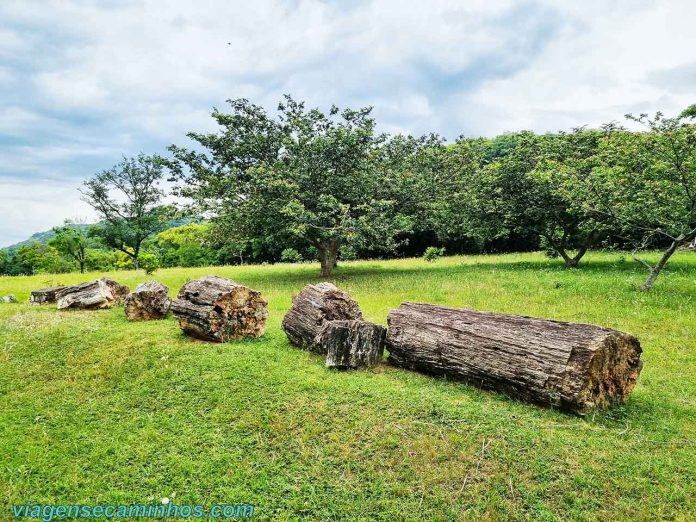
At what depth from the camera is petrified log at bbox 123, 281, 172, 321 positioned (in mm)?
9898

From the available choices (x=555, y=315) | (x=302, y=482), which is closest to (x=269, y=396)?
(x=302, y=482)

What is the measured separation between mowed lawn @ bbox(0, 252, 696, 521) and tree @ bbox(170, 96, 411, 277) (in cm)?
1023

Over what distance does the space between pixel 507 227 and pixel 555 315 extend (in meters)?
12.6

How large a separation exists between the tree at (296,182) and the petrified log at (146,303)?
22.0 ft

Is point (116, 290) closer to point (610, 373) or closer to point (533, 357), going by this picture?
point (533, 357)

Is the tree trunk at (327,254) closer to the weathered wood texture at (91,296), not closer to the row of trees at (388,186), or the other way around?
the row of trees at (388,186)

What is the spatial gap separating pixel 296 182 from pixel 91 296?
9.41 metres

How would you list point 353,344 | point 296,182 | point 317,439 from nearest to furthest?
point 317,439
point 353,344
point 296,182

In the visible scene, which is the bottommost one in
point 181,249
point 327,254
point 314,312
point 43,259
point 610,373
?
point 610,373

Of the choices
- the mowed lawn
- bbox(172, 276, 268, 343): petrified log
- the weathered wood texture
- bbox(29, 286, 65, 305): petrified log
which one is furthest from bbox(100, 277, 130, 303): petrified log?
bbox(172, 276, 268, 343): petrified log

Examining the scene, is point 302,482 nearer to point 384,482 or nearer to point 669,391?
point 384,482

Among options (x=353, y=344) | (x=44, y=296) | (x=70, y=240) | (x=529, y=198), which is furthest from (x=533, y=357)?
(x=70, y=240)

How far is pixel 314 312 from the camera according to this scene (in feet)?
25.2

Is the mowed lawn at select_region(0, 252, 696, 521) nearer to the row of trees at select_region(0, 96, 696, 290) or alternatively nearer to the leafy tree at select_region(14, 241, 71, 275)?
the row of trees at select_region(0, 96, 696, 290)
